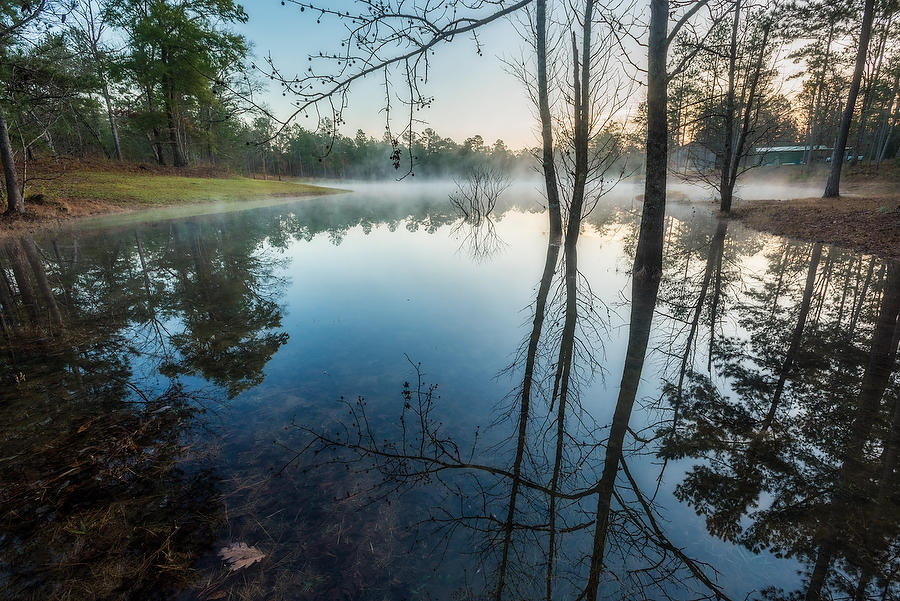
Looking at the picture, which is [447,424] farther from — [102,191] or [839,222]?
[102,191]

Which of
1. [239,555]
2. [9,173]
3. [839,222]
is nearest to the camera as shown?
[239,555]

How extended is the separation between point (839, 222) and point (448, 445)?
16.1 metres

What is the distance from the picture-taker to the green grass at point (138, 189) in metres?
16.9

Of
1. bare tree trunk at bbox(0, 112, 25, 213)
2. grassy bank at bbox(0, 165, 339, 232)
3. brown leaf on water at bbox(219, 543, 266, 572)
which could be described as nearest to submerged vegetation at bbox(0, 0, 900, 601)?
brown leaf on water at bbox(219, 543, 266, 572)

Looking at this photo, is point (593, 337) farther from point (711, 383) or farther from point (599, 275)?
point (599, 275)

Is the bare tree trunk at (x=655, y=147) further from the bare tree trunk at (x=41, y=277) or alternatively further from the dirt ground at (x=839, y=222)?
the bare tree trunk at (x=41, y=277)

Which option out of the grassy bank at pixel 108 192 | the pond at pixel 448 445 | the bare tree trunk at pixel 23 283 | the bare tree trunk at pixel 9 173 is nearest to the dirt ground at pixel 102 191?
the grassy bank at pixel 108 192

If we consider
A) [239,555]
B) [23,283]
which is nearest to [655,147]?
[239,555]

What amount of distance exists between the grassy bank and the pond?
11.5 meters

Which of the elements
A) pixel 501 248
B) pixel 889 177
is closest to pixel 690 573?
pixel 501 248

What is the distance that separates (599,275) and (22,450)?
7.90m

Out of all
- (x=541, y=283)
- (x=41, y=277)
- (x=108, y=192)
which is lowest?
(x=541, y=283)

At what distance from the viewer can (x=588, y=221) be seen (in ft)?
56.4

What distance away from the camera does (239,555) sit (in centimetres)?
179
